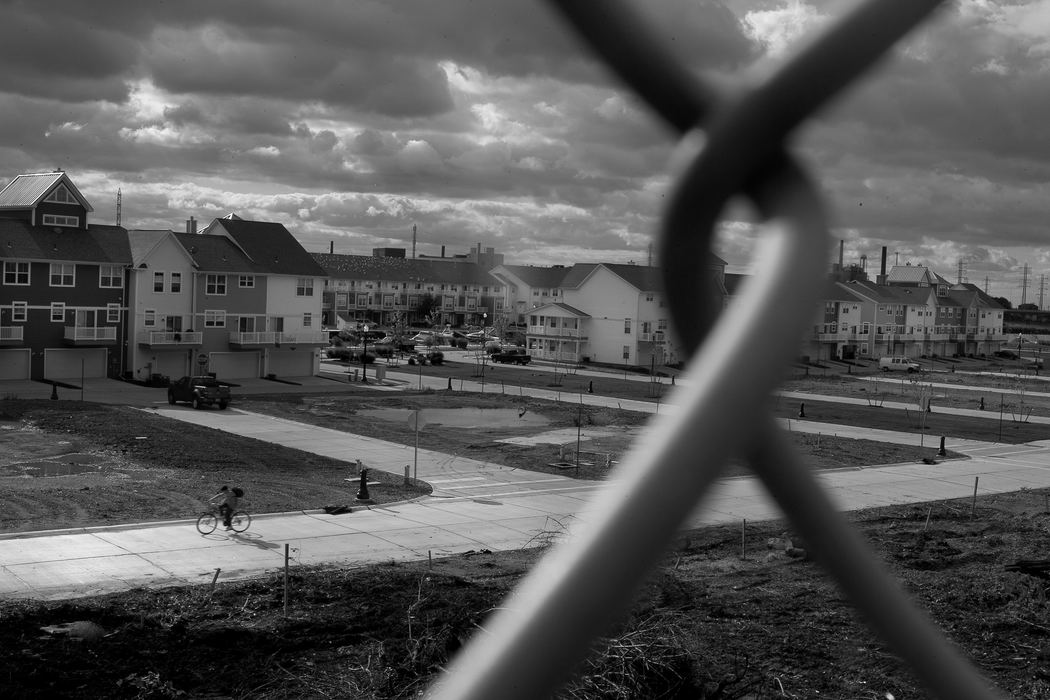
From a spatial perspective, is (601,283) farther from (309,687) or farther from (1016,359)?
(309,687)

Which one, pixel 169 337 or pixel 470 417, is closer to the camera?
pixel 470 417

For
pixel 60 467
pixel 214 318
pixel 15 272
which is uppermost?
pixel 15 272

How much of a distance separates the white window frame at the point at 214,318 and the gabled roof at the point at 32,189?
344 inches

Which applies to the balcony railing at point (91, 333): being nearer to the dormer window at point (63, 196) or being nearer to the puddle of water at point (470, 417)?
the dormer window at point (63, 196)

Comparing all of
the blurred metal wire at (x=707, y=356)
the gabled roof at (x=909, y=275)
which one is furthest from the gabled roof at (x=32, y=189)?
the gabled roof at (x=909, y=275)

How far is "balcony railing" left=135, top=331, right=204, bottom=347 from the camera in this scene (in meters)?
57.9

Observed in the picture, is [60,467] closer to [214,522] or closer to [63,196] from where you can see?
[214,522]

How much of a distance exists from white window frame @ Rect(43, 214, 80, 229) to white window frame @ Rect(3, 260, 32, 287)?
381 centimetres

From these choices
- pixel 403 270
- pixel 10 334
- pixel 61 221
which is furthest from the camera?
pixel 403 270

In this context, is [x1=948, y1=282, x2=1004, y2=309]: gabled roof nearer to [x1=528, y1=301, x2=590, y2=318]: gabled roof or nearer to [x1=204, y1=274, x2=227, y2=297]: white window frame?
[x1=528, y1=301, x2=590, y2=318]: gabled roof

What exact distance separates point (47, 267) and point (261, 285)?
43.1 feet

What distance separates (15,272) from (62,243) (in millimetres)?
3294

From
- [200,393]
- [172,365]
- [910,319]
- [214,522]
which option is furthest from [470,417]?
[910,319]

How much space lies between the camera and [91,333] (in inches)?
2199
